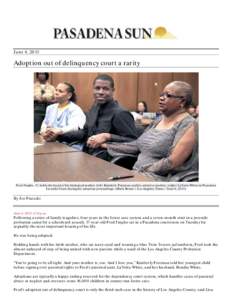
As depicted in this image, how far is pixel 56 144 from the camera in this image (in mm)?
1314

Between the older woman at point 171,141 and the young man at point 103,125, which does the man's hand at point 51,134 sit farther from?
the older woman at point 171,141

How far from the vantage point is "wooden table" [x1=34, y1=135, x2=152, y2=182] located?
0.99 meters

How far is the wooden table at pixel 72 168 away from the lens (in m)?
0.99

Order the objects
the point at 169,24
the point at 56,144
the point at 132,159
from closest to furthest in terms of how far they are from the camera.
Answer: the point at 169,24
the point at 132,159
the point at 56,144

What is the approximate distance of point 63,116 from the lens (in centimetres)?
129

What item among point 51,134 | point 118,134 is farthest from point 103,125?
point 51,134

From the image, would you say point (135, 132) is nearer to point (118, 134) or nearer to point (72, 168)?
point (118, 134)

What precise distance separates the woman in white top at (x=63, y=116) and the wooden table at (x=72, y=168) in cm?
11

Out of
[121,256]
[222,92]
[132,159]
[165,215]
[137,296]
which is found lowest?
[137,296]

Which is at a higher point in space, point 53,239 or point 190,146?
point 190,146

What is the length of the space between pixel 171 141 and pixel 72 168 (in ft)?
1.04

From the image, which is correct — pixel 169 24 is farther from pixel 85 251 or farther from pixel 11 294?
pixel 11 294

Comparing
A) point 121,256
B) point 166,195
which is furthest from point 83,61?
point 121,256

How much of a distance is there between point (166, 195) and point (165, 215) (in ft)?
0.19
